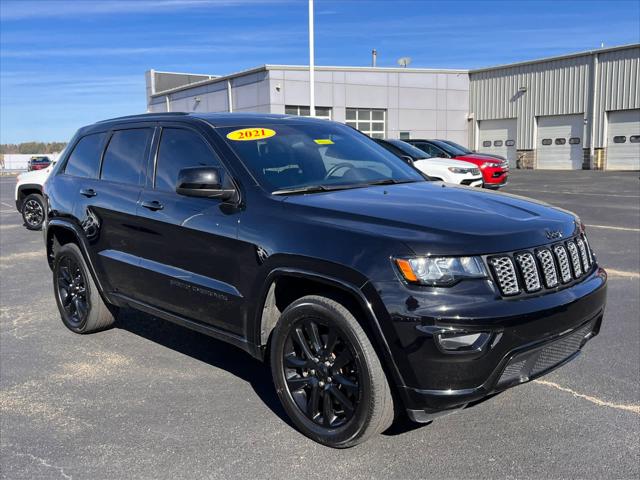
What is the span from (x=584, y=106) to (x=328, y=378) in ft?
113

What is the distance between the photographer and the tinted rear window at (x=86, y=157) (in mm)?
5137

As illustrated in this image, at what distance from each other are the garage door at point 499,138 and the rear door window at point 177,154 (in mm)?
35692

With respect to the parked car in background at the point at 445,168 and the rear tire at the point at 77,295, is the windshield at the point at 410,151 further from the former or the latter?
the rear tire at the point at 77,295

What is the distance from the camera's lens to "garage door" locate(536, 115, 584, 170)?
34156mm

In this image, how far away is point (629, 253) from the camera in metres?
8.46

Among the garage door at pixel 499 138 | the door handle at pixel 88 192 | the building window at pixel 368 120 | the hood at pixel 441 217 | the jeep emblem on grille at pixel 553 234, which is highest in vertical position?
the building window at pixel 368 120

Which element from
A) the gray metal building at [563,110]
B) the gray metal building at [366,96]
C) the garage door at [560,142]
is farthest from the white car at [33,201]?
the garage door at [560,142]

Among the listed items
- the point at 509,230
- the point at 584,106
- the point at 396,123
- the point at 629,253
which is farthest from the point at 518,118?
the point at 509,230

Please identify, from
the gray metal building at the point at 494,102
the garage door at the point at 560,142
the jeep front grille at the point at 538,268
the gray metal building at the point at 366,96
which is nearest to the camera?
the jeep front grille at the point at 538,268

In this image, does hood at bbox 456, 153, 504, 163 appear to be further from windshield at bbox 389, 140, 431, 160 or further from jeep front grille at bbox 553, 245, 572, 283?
jeep front grille at bbox 553, 245, 572, 283

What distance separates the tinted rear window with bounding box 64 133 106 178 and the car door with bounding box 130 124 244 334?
977 mm

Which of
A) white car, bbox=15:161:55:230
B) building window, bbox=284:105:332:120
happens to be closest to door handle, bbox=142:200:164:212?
white car, bbox=15:161:55:230

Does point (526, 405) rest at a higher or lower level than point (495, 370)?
lower

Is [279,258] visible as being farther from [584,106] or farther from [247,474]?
[584,106]
